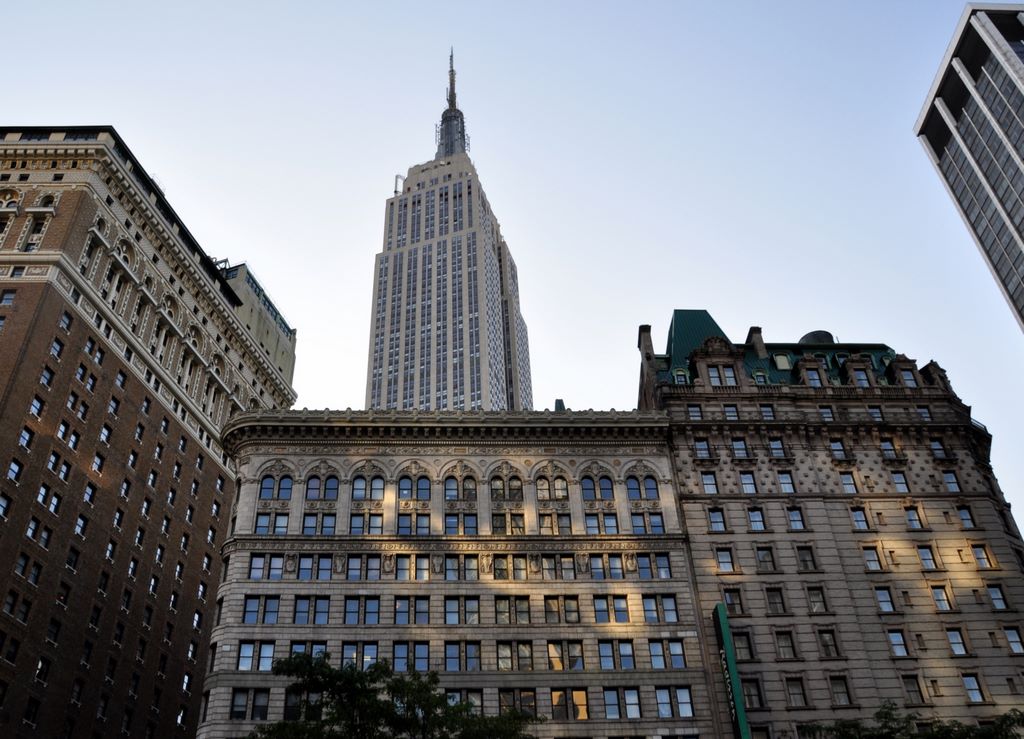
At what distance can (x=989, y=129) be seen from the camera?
124 meters

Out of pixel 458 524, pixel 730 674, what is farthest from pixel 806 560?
pixel 458 524

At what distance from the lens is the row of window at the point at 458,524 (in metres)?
56.7

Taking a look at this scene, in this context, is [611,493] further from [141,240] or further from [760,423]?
[141,240]

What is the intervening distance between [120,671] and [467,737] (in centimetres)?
4863

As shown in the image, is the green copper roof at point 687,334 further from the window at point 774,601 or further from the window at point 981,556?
the window at point 981,556

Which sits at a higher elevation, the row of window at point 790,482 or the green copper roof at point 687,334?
the green copper roof at point 687,334

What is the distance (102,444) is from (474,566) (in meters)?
39.6

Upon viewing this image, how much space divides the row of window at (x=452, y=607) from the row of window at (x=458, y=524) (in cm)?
447

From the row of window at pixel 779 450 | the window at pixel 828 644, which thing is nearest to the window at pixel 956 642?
the window at pixel 828 644

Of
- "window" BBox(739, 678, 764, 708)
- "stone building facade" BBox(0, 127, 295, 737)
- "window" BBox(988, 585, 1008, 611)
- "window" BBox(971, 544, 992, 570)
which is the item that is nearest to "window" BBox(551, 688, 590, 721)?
"window" BBox(739, 678, 764, 708)

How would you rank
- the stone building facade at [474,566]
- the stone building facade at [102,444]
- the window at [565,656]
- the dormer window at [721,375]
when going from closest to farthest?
the stone building facade at [474,566] → the window at [565,656] → the dormer window at [721,375] → the stone building facade at [102,444]

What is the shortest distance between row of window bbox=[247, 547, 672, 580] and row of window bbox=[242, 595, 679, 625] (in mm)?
1441

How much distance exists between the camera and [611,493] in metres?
59.8

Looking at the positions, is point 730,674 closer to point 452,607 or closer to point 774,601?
point 774,601
